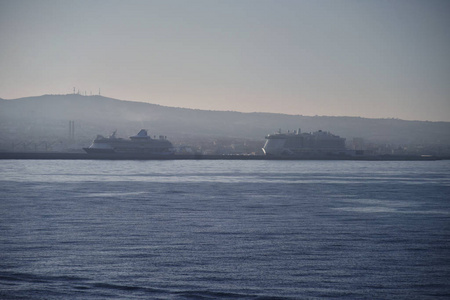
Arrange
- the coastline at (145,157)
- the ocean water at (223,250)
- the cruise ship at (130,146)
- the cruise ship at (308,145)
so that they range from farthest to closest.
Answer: the cruise ship at (308,145) → the cruise ship at (130,146) → the coastline at (145,157) → the ocean water at (223,250)

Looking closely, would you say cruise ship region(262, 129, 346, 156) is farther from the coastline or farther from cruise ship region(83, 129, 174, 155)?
cruise ship region(83, 129, 174, 155)

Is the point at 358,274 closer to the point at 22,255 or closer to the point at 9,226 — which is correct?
the point at 22,255

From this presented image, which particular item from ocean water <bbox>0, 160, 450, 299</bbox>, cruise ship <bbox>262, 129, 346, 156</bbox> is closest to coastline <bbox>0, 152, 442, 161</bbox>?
cruise ship <bbox>262, 129, 346, 156</bbox>

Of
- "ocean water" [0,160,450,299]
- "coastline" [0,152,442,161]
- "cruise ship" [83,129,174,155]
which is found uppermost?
"cruise ship" [83,129,174,155]

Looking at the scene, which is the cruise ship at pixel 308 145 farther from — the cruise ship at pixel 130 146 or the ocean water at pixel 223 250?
the ocean water at pixel 223 250

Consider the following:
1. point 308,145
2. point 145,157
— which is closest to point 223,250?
point 145,157

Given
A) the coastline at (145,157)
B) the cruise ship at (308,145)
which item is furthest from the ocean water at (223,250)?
the cruise ship at (308,145)
